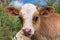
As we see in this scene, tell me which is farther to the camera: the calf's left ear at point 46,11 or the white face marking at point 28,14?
the calf's left ear at point 46,11

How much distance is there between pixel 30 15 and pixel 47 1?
8.44ft

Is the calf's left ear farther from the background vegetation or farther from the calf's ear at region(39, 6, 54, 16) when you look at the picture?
the background vegetation

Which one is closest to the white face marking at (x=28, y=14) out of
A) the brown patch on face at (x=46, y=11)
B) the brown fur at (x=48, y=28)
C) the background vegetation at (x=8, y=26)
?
the brown patch on face at (x=46, y=11)

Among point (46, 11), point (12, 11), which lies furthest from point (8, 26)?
point (46, 11)

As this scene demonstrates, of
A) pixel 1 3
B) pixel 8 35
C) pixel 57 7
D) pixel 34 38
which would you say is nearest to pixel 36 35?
pixel 34 38

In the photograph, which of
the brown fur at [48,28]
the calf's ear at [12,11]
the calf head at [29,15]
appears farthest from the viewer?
the brown fur at [48,28]

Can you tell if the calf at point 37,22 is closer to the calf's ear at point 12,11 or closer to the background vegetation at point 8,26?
the calf's ear at point 12,11

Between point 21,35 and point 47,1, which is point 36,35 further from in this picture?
point 47,1

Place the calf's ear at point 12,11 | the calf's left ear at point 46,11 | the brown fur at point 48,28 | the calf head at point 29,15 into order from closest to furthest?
the calf head at point 29,15 → the calf's left ear at point 46,11 → the calf's ear at point 12,11 → the brown fur at point 48,28

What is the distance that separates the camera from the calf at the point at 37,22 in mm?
6371

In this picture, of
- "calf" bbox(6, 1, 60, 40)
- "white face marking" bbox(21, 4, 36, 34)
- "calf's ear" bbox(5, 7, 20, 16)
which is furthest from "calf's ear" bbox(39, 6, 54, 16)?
"calf's ear" bbox(5, 7, 20, 16)

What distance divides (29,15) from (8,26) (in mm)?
1299

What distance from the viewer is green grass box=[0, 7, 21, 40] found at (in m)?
6.83

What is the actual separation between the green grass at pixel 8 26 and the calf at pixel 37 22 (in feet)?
0.81
